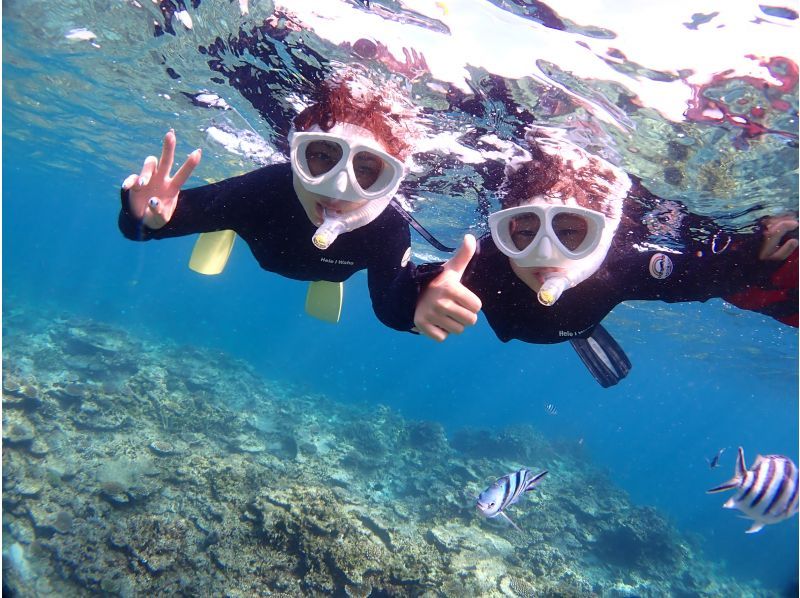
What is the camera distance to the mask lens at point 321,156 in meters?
4.36

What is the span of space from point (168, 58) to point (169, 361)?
15.8 metres

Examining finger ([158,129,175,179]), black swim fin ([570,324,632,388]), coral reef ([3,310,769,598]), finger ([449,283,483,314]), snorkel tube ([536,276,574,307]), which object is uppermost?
finger ([158,129,175,179])

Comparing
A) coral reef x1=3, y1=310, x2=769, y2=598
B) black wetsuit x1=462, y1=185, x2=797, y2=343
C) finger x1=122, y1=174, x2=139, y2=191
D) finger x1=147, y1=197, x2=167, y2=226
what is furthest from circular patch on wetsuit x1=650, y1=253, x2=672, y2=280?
coral reef x1=3, y1=310, x2=769, y2=598

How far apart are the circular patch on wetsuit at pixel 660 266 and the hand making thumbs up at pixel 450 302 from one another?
Result: 2676 millimetres

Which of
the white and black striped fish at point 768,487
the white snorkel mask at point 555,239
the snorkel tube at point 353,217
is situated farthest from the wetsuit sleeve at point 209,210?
the white and black striped fish at point 768,487

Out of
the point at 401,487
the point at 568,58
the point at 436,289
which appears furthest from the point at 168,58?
the point at 401,487

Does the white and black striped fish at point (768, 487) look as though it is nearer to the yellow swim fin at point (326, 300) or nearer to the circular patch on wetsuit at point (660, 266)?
the circular patch on wetsuit at point (660, 266)

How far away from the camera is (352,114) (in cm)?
554

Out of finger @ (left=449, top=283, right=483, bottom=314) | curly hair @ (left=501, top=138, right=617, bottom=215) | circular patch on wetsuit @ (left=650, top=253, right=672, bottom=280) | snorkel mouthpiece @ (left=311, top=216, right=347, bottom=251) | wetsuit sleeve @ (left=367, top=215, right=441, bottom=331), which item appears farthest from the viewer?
curly hair @ (left=501, top=138, right=617, bottom=215)

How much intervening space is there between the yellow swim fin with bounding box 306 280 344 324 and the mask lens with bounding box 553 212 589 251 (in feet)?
13.1

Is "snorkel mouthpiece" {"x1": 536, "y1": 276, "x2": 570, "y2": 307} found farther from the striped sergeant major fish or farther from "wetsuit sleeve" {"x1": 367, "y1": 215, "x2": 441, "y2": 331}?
the striped sergeant major fish

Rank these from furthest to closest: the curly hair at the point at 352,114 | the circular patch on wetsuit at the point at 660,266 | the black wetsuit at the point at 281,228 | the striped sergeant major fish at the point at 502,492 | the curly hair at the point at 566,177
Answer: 1. the curly hair at the point at 566,177
2. the curly hair at the point at 352,114
3. the striped sergeant major fish at the point at 502,492
4. the circular patch on wetsuit at the point at 660,266
5. the black wetsuit at the point at 281,228

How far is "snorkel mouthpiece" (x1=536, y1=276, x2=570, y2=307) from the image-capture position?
10.3 ft

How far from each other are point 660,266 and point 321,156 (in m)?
3.61
